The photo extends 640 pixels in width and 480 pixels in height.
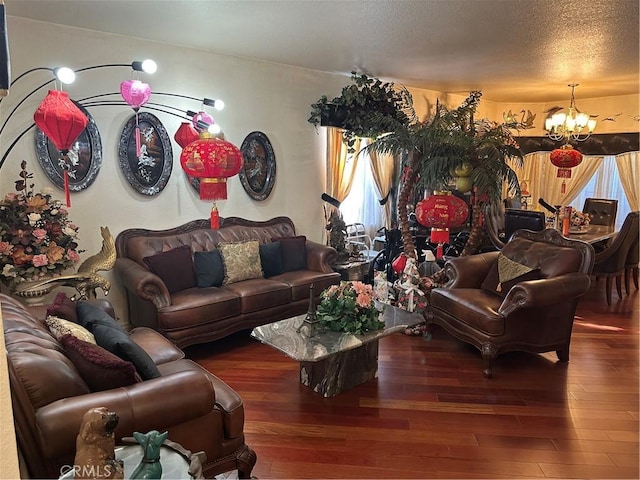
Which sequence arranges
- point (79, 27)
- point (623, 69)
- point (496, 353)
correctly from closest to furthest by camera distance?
point (496, 353)
point (79, 27)
point (623, 69)

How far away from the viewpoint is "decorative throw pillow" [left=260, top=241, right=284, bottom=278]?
4.48 m

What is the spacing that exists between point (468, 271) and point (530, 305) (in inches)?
33.7

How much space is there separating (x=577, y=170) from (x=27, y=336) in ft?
26.7

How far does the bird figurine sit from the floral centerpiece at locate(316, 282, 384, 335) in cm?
173

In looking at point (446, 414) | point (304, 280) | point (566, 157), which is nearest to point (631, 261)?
point (566, 157)

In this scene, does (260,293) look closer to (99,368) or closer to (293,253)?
(293,253)

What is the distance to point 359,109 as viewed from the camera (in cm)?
532

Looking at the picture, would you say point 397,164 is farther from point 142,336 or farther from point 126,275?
point 142,336

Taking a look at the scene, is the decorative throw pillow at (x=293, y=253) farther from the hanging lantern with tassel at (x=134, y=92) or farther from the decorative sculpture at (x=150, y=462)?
the decorative sculpture at (x=150, y=462)

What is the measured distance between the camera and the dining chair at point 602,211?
21.3ft

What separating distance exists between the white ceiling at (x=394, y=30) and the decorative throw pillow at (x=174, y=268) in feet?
6.15

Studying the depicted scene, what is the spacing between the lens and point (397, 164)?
657 centimetres

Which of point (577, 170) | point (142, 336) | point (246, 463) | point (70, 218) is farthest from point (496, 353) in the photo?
point (577, 170)

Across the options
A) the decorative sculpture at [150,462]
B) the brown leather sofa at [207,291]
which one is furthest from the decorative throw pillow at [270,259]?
the decorative sculpture at [150,462]
